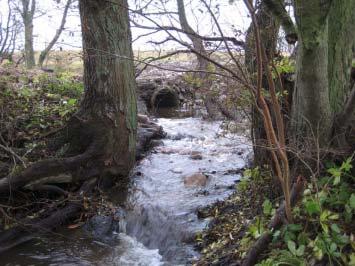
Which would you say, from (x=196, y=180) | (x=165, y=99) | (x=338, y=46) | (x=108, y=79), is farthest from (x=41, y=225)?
(x=165, y=99)

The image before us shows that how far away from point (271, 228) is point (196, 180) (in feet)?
11.9

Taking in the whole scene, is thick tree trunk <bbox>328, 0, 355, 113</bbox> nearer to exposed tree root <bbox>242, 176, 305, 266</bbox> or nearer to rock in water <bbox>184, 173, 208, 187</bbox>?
exposed tree root <bbox>242, 176, 305, 266</bbox>

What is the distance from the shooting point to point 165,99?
14.8 metres

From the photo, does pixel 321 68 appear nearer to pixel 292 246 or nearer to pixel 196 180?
pixel 292 246

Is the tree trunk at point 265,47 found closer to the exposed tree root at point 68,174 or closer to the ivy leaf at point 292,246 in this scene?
the ivy leaf at point 292,246

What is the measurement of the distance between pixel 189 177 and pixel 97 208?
172 centimetres

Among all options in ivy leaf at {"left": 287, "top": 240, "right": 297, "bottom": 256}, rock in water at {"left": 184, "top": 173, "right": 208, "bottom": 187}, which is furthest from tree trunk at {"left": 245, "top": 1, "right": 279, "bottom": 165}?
rock in water at {"left": 184, "top": 173, "right": 208, "bottom": 187}

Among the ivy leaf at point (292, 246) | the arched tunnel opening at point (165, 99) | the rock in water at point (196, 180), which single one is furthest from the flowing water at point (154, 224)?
the arched tunnel opening at point (165, 99)

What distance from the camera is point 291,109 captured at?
4.70m

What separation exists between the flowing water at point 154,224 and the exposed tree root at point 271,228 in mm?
1344

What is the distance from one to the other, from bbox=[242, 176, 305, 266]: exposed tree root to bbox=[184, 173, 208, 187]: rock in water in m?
3.38

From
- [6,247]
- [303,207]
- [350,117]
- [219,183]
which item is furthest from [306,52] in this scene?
[6,247]

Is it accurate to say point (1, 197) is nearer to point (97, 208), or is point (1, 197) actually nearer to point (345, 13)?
point (97, 208)

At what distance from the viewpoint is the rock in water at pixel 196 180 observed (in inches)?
285
